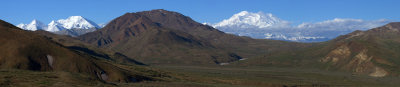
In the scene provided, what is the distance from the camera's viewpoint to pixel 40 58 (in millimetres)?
161875

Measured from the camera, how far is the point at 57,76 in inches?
5463

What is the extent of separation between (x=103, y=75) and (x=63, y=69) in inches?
566

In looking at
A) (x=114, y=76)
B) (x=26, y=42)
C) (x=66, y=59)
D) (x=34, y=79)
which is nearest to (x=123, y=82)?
(x=114, y=76)

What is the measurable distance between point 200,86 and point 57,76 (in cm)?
5053

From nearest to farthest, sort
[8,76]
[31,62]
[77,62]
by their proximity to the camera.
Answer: [8,76] < [31,62] < [77,62]

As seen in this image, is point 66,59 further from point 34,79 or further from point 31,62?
point 34,79

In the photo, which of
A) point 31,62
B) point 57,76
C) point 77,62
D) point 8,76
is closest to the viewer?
point 8,76

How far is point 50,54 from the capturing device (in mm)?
165250

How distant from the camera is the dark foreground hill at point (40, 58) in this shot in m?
157

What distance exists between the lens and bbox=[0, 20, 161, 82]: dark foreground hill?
157 metres

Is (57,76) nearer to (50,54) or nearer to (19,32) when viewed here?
(50,54)

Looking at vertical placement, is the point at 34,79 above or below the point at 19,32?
below

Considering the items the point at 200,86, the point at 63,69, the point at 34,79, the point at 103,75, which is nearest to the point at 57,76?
the point at 34,79

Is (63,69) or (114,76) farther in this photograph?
(114,76)
